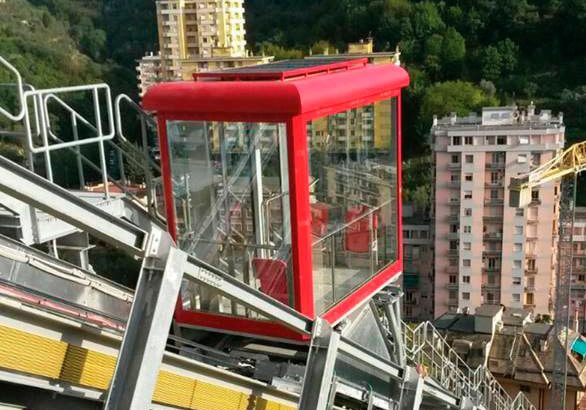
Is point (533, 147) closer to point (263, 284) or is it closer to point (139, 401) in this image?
Answer: point (263, 284)

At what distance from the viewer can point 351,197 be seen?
18.0ft

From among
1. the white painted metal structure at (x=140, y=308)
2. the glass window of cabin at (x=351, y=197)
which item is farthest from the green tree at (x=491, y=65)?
the glass window of cabin at (x=351, y=197)

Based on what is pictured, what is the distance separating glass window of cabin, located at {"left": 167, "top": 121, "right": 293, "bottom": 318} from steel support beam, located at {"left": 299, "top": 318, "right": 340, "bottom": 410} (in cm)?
77

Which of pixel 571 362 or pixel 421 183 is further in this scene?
pixel 421 183

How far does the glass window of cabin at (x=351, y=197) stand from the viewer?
4.98 m

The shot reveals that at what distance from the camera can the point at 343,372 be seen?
5410 mm

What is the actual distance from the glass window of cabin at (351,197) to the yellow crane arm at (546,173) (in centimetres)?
2565

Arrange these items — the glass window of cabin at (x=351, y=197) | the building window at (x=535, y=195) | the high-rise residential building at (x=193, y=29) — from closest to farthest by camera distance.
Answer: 1. the glass window of cabin at (x=351, y=197)
2. the building window at (x=535, y=195)
3. the high-rise residential building at (x=193, y=29)

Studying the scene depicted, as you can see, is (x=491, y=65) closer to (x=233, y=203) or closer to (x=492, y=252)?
(x=492, y=252)

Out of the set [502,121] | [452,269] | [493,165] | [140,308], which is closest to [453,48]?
[502,121]

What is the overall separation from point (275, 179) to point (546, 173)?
1187 inches

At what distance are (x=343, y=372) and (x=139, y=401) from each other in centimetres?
284

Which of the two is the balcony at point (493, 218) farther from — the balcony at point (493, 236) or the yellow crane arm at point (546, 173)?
the yellow crane arm at point (546, 173)

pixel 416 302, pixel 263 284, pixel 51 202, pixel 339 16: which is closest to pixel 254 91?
pixel 263 284
